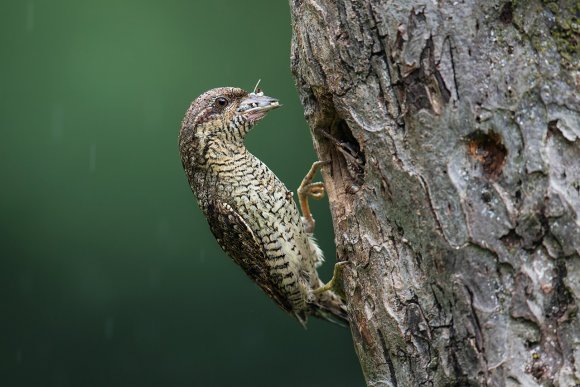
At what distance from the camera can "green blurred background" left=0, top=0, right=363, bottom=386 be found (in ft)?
20.2

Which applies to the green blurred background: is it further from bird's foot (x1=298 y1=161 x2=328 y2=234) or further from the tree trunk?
the tree trunk

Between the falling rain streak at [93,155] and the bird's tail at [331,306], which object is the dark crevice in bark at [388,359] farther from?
the falling rain streak at [93,155]

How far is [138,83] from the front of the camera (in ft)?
20.4

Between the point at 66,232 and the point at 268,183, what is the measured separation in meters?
2.76

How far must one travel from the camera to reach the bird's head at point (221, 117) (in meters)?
3.94

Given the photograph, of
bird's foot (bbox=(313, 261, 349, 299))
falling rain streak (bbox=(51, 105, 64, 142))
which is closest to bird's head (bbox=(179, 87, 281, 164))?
bird's foot (bbox=(313, 261, 349, 299))

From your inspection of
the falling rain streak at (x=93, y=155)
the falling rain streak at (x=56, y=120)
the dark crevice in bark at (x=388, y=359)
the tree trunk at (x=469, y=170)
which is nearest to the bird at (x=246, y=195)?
the dark crevice in bark at (x=388, y=359)

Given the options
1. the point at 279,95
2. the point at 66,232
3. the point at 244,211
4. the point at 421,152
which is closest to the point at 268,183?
the point at 244,211

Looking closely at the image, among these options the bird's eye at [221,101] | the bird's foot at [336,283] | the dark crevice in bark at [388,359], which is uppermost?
the bird's eye at [221,101]

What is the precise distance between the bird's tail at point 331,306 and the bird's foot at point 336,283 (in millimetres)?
120

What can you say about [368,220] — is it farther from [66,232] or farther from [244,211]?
[66,232]

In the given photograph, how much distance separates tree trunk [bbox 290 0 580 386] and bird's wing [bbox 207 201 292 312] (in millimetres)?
1180

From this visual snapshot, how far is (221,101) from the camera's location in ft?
13.0

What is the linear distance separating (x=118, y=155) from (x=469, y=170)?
4099 millimetres
